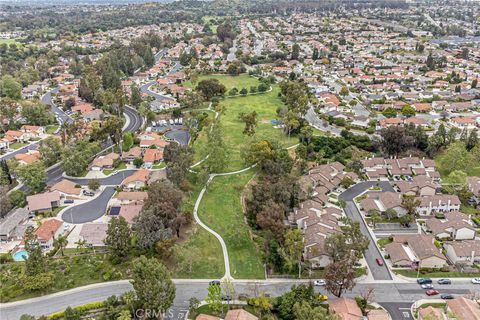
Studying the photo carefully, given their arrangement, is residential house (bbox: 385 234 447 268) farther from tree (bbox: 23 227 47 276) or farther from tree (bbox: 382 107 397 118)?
tree (bbox: 382 107 397 118)

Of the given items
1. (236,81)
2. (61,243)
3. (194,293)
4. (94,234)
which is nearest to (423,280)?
(194,293)

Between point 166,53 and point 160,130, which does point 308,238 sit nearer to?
point 160,130

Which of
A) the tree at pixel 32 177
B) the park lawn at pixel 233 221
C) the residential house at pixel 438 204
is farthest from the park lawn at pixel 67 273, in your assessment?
the residential house at pixel 438 204

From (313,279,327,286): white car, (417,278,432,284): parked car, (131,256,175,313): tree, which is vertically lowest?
(417,278,432,284): parked car

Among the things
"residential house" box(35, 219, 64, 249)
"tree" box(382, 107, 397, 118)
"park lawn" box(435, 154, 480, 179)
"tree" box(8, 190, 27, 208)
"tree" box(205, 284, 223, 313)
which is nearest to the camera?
"tree" box(205, 284, 223, 313)

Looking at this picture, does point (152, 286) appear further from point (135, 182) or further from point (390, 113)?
point (390, 113)

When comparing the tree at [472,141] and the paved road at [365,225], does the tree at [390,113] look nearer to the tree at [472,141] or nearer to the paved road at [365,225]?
the tree at [472,141]

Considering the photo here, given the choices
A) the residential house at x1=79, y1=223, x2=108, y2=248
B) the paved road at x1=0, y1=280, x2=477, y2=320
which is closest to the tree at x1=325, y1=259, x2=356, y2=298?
the paved road at x1=0, y1=280, x2=477, y2=320
